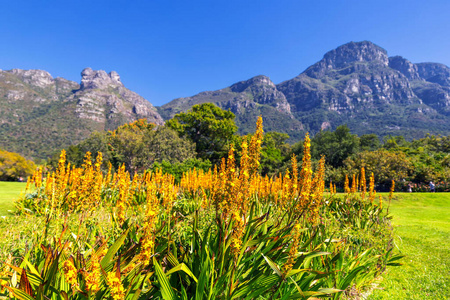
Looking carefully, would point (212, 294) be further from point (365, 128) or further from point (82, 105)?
point (365, 128)

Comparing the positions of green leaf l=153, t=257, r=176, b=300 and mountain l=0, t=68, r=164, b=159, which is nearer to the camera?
green leaf l=153, t=257, r=176, b=300

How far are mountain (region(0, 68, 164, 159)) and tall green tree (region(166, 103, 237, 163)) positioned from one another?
61.8 m

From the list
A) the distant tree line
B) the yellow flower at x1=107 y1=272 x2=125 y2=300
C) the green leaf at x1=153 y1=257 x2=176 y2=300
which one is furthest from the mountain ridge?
the yellow flower at x1=107 y1=272 x2=125 y2=300

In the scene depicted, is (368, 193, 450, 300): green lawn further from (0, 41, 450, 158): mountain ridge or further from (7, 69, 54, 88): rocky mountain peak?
(7, 69, 54, 88): rocky mountain peak

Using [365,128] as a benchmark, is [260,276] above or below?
below

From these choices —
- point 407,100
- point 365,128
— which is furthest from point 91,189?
point 407,100

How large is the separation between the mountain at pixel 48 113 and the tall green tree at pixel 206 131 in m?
61.8

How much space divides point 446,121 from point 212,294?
198 metres

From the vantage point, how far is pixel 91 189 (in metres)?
4.07

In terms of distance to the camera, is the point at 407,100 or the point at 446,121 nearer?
the point at 446,121

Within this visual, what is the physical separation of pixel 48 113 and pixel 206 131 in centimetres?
10894

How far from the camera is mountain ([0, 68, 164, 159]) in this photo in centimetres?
8294

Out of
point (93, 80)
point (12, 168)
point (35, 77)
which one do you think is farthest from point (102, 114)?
point (12, 168)

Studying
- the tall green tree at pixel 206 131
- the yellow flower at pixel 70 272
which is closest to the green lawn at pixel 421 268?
the yellow flower at pixel 70 272
